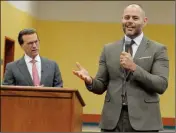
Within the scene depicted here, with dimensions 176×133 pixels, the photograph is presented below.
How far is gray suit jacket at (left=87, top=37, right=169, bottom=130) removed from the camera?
2.62 metres

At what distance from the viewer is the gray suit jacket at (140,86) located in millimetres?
2619

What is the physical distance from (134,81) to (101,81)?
0.84 ft

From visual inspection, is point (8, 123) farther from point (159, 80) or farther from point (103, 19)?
point (103, 19)

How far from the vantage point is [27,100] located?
2.80 metres

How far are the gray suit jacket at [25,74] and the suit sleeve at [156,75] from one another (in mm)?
1246

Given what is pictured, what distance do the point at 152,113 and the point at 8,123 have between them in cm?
98

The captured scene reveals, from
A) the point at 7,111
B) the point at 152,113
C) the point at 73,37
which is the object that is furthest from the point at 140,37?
the point at 73,37

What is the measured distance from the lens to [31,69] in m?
3.68

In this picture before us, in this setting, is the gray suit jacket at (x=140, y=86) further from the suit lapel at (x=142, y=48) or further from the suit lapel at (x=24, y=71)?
the suit lapel at (x=24, y=71)

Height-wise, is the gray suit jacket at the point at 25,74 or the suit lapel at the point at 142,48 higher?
the suit lapel at the point at 142,48

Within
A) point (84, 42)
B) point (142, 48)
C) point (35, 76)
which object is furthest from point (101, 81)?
point (84, 42)

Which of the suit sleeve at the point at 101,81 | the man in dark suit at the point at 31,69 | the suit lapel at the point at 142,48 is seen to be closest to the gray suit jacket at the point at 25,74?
the man in dark suit at the point at 31,69

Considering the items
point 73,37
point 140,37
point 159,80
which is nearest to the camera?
point 159,80

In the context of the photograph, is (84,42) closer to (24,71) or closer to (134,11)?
(24,71)
